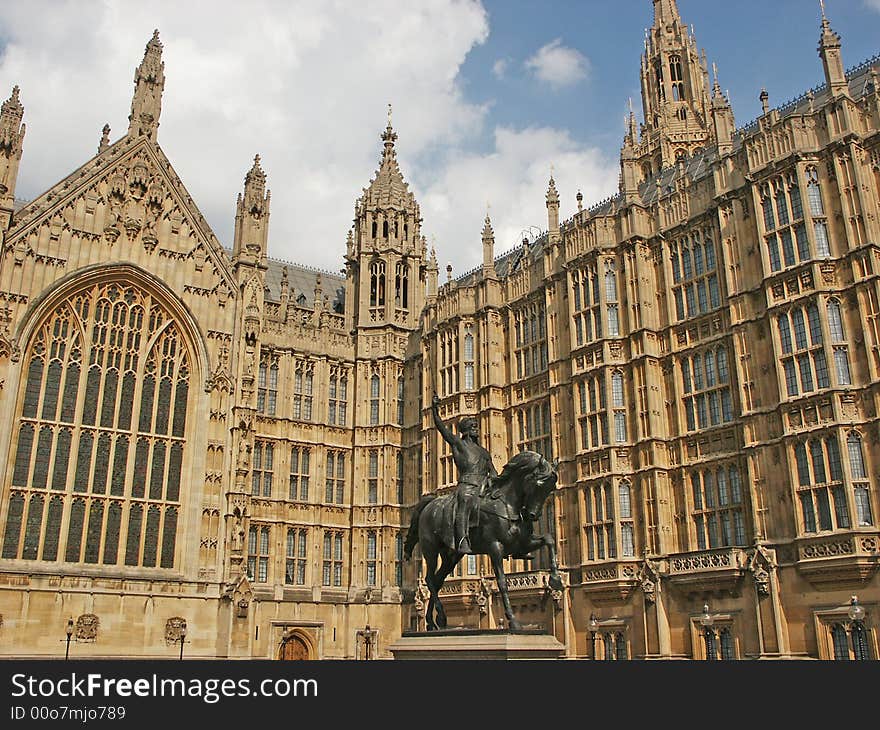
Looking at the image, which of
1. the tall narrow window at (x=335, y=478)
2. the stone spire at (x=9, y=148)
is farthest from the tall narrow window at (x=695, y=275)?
the stone spire at (x=9, y=148)

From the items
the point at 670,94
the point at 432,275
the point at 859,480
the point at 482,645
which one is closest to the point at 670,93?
the point at 670,94

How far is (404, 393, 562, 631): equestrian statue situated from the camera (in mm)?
17688

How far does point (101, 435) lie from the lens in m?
40.3

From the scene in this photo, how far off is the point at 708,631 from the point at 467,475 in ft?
57.4

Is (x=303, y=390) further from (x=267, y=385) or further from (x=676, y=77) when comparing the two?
(x=676, y=77)

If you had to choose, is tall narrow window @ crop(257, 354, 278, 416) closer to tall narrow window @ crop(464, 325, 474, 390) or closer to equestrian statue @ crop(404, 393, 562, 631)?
tall narrow window @ crop(464, 325, 474, 390)

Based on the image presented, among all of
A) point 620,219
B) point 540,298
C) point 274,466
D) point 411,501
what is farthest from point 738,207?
point 274,466

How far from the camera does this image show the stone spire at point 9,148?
131 ft

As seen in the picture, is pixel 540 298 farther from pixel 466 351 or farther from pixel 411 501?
pixel 411 501

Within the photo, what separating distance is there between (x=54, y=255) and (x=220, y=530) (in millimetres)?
15968

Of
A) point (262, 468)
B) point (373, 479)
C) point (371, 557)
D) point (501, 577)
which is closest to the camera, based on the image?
point (501, 577)

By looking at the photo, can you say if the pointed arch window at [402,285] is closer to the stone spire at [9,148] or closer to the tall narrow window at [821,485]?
the stone spire at [9,148]

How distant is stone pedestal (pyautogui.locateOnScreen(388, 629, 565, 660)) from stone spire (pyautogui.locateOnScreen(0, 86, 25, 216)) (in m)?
32.3

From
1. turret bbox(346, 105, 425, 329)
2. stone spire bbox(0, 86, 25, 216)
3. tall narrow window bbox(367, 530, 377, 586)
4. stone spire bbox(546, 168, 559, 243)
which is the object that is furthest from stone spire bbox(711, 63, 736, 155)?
stone spire bbox(0, 86, 25, 216)
